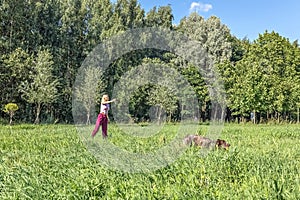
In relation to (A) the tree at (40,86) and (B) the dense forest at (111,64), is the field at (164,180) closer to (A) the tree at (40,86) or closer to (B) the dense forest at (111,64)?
(B) the dense forest at (111,64)

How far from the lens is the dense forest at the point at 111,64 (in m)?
29.8

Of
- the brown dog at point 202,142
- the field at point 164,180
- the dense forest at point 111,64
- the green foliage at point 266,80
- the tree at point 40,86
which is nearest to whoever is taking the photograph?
the field at point 164,180

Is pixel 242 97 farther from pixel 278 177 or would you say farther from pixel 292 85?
pixel 278 177

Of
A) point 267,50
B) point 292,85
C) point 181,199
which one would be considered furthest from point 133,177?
point 267,50

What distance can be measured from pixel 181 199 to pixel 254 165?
2017mm

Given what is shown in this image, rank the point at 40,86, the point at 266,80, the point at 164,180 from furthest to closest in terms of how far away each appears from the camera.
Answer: the point at 266,80 → the point at 40,86 → the point at 164,180

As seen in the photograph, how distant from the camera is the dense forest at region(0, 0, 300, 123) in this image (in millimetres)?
29797

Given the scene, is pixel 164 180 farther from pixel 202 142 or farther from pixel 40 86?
pixel 40 86

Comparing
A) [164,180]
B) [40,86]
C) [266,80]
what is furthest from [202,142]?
[266,80]

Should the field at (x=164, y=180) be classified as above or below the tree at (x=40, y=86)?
below

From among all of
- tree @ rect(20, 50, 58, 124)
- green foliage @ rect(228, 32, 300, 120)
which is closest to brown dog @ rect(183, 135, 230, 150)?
tree @ rect(20, 50, 58, 124)

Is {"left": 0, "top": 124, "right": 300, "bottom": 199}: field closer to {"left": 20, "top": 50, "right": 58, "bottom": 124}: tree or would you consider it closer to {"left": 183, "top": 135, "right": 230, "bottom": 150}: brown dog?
{"left": 183, "top": 135, "right": 230, "bottom": 150}: brown dog

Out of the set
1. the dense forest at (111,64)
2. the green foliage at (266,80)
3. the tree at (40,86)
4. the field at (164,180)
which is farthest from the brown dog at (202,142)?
the green foliage at (266,80)

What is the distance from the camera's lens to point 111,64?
34.7 m
